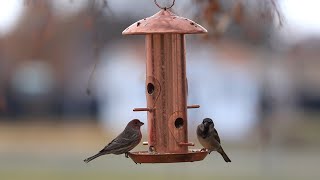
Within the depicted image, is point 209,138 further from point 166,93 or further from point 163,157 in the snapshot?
point 163,157

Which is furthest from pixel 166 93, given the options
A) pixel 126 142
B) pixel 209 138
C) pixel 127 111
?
pixel 127 111

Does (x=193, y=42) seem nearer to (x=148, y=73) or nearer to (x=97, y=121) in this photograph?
(x=148, y=73)

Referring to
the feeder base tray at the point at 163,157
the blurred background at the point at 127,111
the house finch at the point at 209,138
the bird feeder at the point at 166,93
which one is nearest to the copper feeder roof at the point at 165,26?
the bird feeder at the point at 166,93

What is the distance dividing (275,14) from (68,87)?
41546 millimetres

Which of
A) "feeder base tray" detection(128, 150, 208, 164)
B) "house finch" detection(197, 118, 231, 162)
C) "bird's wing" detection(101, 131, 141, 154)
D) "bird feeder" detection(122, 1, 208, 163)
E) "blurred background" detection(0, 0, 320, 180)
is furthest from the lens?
"blurred background" detection(0, 0, 320, 180)

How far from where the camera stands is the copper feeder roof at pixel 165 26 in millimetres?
8750

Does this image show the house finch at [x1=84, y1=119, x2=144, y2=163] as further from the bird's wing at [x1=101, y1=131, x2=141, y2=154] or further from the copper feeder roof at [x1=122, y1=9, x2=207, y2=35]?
the copper feeder roof at [x1=122, y1=9, x2=207, y2=35]

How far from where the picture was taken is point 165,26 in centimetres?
877

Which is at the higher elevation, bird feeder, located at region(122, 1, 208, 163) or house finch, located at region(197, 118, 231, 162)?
bird feeder, located at region(122, 1, 208, 163)

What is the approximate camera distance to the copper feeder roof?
344 inches

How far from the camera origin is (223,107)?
45.7m

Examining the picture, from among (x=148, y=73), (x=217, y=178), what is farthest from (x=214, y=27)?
(x=217, y=178)

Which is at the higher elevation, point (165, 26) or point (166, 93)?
point (165, 26)

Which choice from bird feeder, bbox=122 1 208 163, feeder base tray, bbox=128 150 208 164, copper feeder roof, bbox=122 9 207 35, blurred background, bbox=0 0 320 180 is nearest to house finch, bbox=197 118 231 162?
bird feeder, bbox=122 1 208 163
